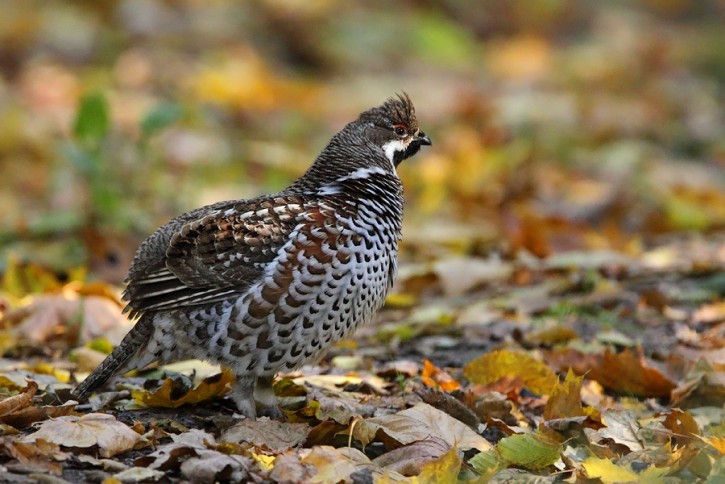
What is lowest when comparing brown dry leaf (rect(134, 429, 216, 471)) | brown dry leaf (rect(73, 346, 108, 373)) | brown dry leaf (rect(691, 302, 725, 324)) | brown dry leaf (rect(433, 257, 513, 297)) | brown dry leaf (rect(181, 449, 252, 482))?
brown dry leaf (rect(691, 302, 725, 324))

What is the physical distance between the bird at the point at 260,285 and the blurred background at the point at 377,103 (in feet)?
7.72

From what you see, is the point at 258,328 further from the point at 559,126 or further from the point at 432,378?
the point at 559,126

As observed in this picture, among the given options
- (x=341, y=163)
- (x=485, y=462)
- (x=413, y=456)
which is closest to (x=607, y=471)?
(x=485, y=462)

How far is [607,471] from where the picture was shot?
3746 millimetres

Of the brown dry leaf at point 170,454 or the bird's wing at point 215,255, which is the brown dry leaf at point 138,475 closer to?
the brown dry leaf at point 170,454

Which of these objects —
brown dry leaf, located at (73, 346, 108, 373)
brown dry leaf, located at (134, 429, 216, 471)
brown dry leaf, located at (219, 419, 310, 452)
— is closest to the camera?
brown dry leaf, located at (134, 429, 216, 471)

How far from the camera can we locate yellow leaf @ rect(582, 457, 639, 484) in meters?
3.71

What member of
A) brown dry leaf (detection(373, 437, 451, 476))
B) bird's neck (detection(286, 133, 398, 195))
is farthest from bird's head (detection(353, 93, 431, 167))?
brown dry leaf (detection(373, 437, 451, 476))

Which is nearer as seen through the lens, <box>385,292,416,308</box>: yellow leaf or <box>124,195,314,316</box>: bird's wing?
<box>124,195,314,316</box>: bird's wing

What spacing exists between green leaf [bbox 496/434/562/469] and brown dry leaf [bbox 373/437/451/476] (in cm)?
22

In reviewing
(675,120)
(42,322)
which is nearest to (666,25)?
(675,120)

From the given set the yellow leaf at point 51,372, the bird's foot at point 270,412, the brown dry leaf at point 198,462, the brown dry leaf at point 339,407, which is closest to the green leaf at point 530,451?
the brown dry leaf at point 339,407

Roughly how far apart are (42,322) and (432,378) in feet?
7.56

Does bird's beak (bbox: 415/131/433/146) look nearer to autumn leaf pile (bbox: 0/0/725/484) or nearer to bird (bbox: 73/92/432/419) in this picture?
bird (bbox: 73/92/432/419)
